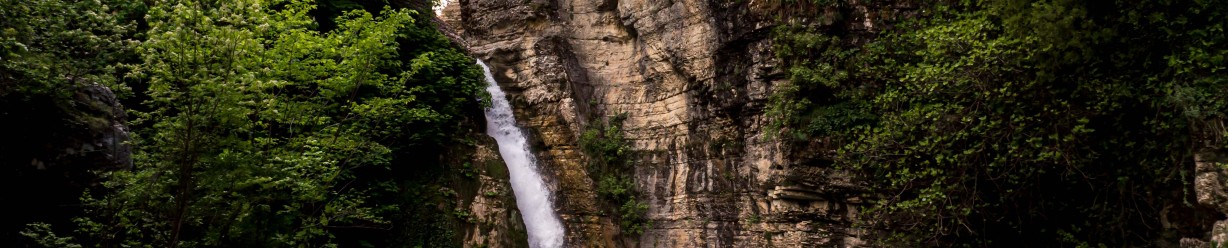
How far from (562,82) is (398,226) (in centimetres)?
504

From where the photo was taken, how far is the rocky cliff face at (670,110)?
13.8 m

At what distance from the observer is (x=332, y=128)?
11156 mm

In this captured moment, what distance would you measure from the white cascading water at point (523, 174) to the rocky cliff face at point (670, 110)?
28 cm

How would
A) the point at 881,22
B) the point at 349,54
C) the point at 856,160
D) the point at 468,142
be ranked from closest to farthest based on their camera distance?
1. the point at 349,54
2. the point at 856,160
3. the point at 881,22
4. the point at 468,142

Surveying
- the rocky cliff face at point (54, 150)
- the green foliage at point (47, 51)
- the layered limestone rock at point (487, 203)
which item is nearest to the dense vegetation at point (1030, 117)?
the layered limestone rock at point (487, 203)

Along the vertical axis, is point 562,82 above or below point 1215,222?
above

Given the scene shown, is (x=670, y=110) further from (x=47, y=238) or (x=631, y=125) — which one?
(x=47, y=238)

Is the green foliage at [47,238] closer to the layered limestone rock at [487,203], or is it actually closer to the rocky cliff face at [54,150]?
the rocky cliff face at [54,150]

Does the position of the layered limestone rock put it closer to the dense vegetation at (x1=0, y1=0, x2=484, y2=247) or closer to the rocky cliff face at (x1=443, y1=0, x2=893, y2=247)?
the rocky cliff face at (x1=443, y1=0, x2=893, y2=247)

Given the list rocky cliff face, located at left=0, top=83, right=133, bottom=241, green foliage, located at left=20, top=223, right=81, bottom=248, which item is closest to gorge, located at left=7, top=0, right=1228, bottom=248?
rocky cliff face, located at left=0, top=83, right=133, bottom=241

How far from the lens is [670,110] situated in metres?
16.7

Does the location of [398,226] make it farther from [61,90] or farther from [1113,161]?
[1113,161]

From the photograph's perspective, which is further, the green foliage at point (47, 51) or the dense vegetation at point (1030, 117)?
the dense vegetation at point (1030, 117)

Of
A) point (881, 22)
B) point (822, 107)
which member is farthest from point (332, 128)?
point (881, 22)
